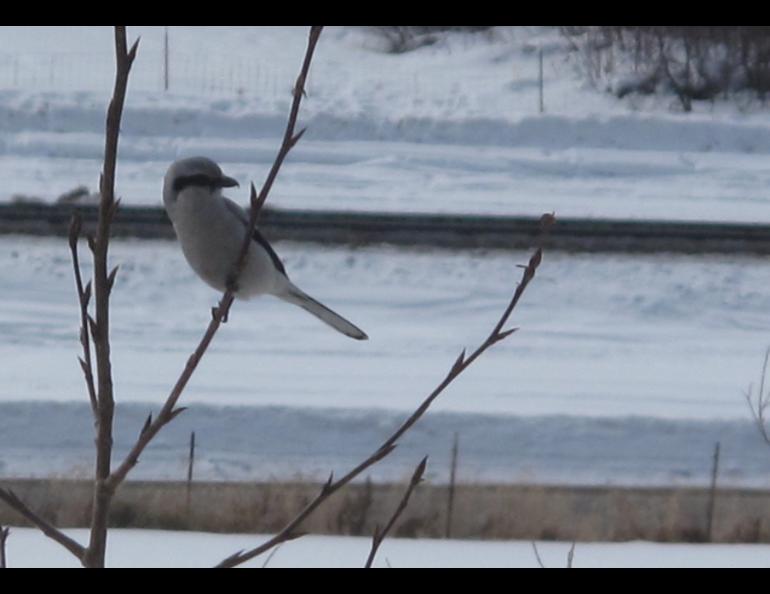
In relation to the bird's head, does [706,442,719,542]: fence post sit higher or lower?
lower

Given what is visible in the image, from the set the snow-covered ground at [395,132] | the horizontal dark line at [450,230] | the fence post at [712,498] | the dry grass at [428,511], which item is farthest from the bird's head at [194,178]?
the snow-covered ground at [395,132]

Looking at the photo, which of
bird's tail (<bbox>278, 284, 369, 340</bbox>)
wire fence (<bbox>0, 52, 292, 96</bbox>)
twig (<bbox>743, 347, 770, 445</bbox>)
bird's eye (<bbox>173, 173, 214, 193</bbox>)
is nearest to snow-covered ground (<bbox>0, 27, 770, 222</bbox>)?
wire fence (<bbox>0, 52, 292, 96</bbox>)

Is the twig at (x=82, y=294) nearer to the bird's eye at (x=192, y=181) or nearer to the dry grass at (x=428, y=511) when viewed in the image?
the bird's eye at (x=192, y=181)

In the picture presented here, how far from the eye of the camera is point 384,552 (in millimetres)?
8469

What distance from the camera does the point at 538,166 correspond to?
1942 centimetres

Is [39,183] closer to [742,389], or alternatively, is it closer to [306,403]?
[306,403]

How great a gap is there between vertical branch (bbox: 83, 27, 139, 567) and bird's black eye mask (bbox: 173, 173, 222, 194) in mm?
1178

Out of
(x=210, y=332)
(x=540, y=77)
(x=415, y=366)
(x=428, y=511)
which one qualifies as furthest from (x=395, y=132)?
(x=210, y=332)

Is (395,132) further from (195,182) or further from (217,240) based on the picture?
(195,182)

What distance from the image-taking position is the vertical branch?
1.23 meters

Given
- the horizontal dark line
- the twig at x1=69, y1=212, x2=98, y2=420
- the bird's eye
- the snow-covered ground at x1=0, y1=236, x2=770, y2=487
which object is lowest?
the snow-covered ground at x1=0, y1=236, x2=770, y2=487

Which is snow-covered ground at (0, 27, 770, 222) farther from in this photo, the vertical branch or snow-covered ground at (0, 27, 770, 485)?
the vertical branch

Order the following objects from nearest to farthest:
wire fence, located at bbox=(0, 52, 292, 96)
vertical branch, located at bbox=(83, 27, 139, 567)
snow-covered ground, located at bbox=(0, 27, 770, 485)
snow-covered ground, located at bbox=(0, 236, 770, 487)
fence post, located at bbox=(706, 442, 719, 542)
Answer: vertical branch, located at bbox=(83, 27, 139, 567) < fence post, located at bbox=(706, 442, 719, 542) < snow-covered ground, located at bbox=(0, 236, 770, 487) < snow-covered ground, located at bbox=(0, 27, 770, 485) < wire fence, located at bbox=(0, 52, 292, 96)
